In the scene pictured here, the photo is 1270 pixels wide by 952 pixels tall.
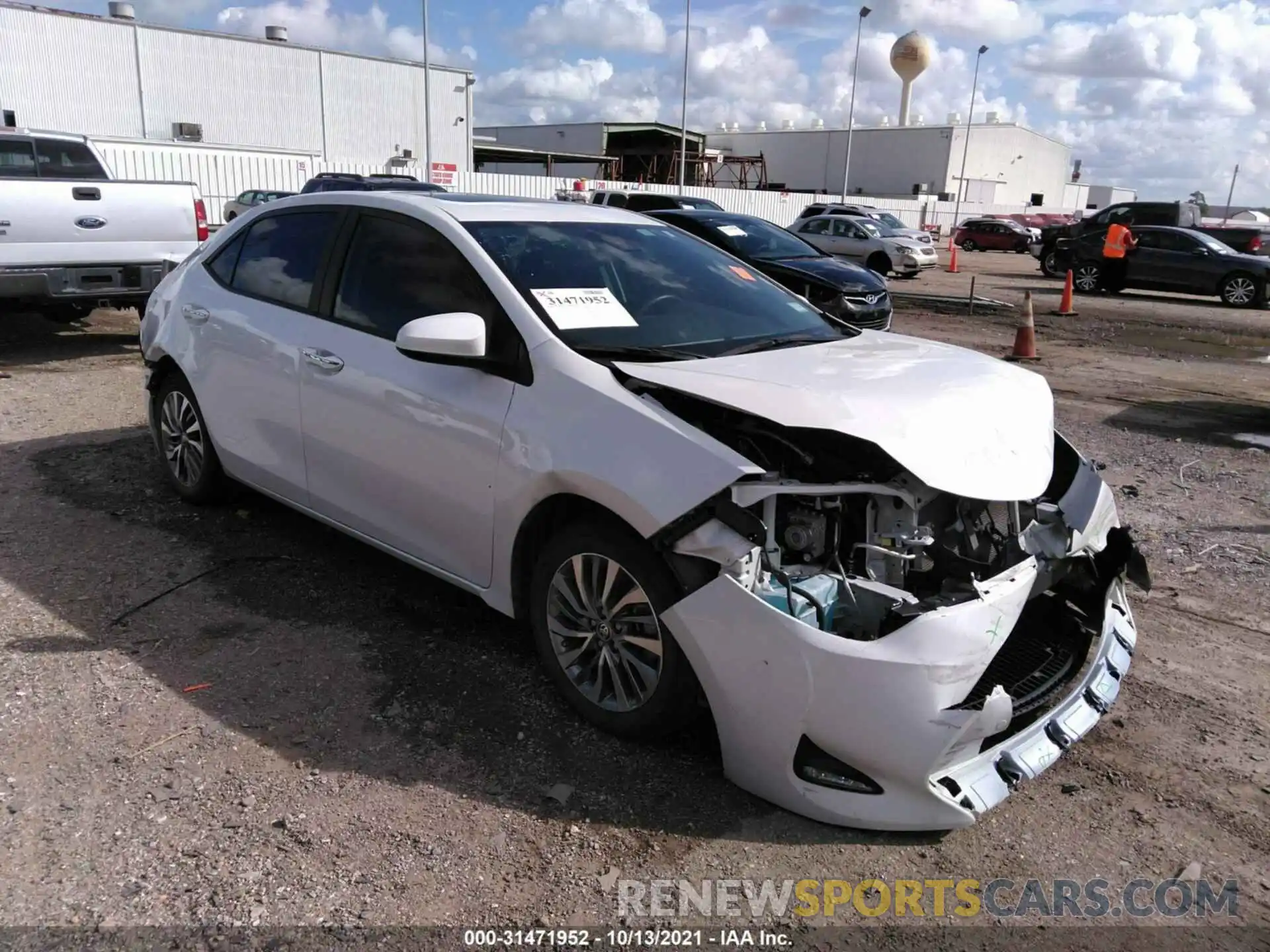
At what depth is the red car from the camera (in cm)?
3922

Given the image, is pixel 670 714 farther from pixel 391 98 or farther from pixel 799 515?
pixel 391 98

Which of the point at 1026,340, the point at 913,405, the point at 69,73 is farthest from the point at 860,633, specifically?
the point at 69,73

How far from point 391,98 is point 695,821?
164ft

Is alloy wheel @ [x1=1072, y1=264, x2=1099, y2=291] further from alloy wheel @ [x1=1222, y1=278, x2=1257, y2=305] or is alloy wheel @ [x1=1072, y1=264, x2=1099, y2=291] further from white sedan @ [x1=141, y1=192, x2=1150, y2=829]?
→ white sedan @ [x1=141, y1=192, x2=1150, y2=829]

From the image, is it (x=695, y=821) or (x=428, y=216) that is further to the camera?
(x=428, y=216)

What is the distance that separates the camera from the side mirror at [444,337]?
10.6 ft

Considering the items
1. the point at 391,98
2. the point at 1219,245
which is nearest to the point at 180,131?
the point at 391,98

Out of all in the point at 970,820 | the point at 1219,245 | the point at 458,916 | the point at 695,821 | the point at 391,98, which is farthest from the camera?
the point at 391,98

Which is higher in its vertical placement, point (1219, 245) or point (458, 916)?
point (1219, 245)

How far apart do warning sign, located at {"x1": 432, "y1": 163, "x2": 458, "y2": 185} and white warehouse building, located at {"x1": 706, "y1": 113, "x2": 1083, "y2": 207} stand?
4215cm

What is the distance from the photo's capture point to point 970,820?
106 inches

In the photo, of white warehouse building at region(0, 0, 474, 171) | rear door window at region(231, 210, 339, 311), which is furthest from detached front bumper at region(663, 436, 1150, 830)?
white warehouse building at region(0, 0, 474, 171)

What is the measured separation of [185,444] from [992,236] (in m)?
40.0

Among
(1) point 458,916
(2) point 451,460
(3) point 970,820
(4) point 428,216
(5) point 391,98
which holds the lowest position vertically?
(1) point 458,916
